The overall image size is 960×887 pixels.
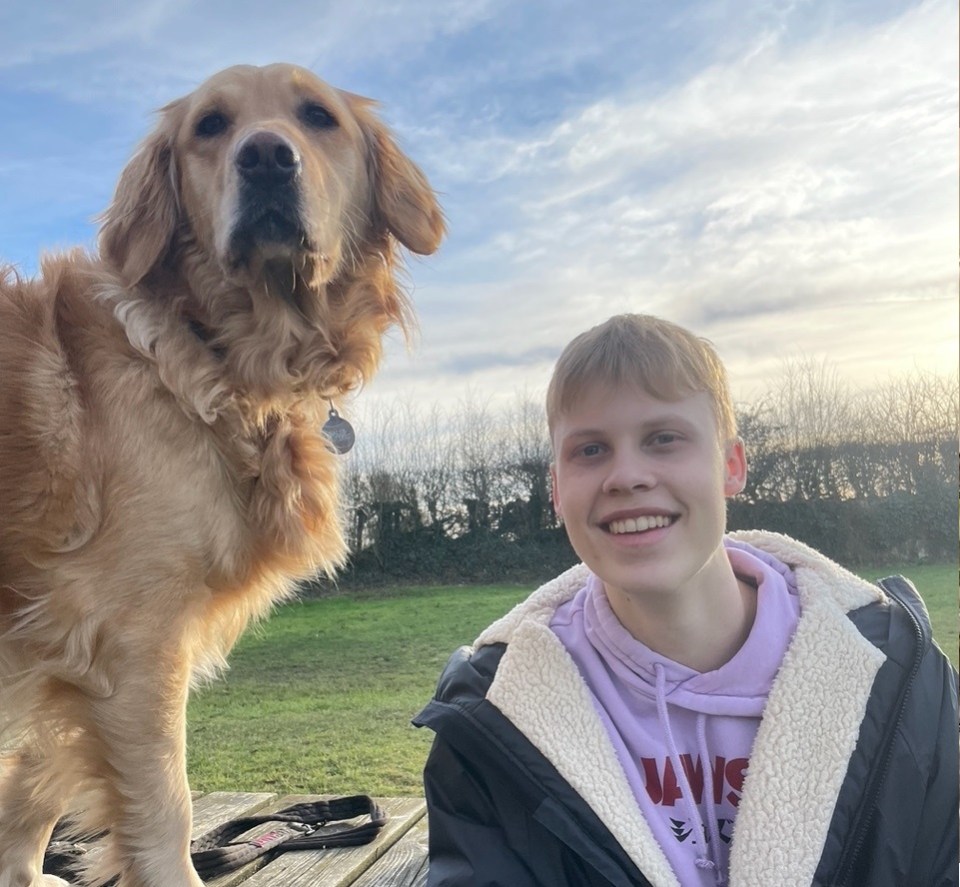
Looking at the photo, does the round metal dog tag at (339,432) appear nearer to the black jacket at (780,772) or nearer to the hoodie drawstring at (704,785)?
the black jacket at (780,772)

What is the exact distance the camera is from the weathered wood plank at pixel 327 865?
189cm

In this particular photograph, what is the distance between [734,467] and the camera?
1707 millimetres

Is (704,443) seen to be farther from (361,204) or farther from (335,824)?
(335,824)

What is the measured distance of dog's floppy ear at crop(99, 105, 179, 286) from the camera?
6.75 feet

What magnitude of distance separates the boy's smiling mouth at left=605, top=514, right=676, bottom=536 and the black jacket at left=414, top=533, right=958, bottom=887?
27cm

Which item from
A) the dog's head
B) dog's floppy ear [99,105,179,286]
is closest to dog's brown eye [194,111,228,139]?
the dog's head

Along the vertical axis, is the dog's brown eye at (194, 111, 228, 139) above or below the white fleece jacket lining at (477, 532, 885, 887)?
above

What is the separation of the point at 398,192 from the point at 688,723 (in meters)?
1.69

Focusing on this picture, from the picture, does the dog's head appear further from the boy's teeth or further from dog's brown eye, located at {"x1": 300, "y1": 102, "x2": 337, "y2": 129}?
the boy's teeth

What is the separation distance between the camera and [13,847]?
1.98m

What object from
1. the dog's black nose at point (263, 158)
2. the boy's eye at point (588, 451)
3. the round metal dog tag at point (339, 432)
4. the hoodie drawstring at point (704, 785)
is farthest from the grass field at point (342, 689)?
the dog's black nose at point (263, 158)

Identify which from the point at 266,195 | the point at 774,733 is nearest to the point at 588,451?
the point at 774,733

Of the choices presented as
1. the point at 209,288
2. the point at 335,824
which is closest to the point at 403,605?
the point at 335,824

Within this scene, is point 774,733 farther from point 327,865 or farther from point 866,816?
point 327,865
